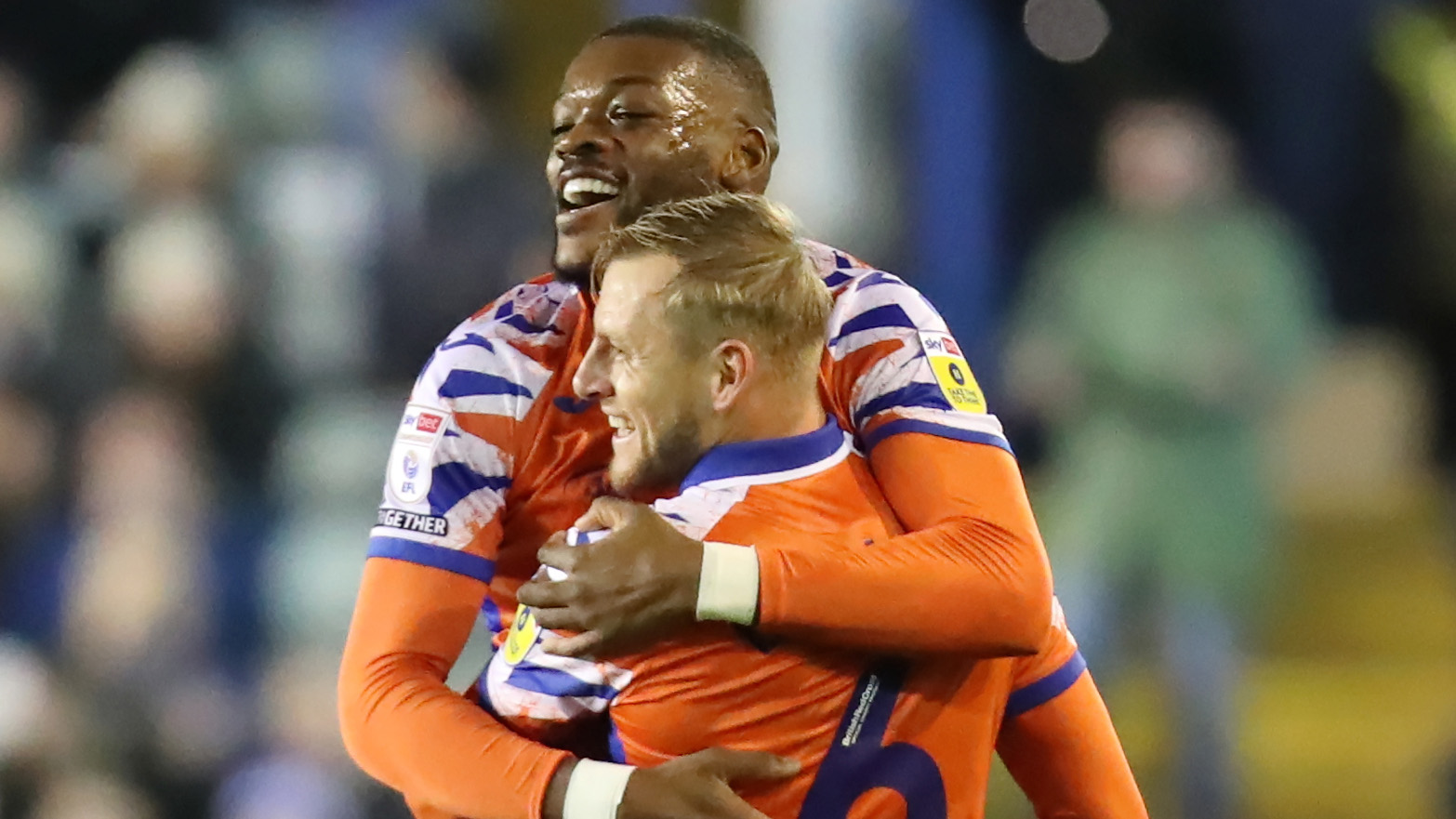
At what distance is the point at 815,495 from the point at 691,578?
6.6 inches

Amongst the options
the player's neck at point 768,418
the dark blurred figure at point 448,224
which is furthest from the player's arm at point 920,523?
the dark blurred figure at point 448,224

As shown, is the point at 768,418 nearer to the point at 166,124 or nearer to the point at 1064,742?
the point at 1064,742

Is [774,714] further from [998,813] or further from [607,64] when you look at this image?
[998,813]

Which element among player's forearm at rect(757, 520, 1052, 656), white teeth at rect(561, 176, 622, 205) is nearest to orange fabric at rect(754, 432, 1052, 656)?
player's forearm at rect(757, 520, 1052, 656)

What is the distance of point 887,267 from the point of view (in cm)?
514

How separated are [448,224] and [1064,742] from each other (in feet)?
9.47

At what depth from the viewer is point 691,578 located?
1622 millimetres

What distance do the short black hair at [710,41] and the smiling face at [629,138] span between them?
1 centimetres

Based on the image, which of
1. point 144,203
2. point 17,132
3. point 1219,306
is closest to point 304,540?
point 144,203

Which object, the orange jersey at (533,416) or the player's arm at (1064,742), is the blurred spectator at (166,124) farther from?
the player's arm at (1064,742)

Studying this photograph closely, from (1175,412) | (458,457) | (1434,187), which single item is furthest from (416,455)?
(1434,187)

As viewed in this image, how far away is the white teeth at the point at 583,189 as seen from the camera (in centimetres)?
199

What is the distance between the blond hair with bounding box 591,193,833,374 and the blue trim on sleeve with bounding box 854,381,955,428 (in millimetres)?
92

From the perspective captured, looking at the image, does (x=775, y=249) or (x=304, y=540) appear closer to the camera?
(x=775, y=249)
